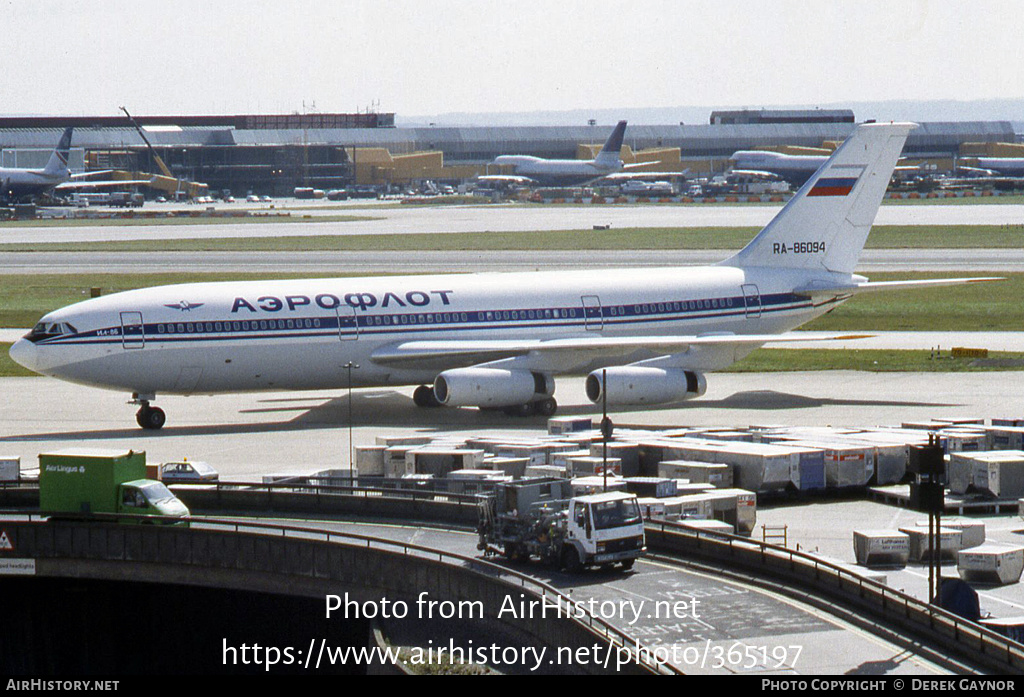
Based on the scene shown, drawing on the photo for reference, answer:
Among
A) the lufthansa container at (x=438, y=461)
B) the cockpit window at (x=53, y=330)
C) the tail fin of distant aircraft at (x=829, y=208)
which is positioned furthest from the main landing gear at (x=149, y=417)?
the tail fin of distant aircraft at (x=829, y=208)

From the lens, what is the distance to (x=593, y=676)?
2464 centimetres

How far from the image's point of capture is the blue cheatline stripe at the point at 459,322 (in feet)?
171

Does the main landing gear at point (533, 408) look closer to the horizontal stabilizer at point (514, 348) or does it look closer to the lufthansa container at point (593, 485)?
the horizontal stabilizer at point (514, 348)

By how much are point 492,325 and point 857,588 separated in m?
30.0

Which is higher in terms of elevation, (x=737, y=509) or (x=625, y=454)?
(x=625, y=454)

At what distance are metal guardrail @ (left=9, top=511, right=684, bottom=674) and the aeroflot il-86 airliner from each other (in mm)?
14309

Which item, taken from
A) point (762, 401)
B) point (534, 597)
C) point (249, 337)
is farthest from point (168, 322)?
point (534, 597)

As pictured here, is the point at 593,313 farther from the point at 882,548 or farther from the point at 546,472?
the point at 882,548

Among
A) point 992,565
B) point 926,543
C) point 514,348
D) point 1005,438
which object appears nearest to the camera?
point 992,565

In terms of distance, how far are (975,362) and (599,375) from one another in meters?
20.8

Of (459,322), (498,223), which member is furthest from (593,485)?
(498,223)

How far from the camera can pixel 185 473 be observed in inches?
1674

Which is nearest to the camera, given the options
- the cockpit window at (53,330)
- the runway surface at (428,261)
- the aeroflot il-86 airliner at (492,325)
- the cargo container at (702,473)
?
the cargo container at (702,473)

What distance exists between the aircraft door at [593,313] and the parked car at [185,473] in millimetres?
19487
